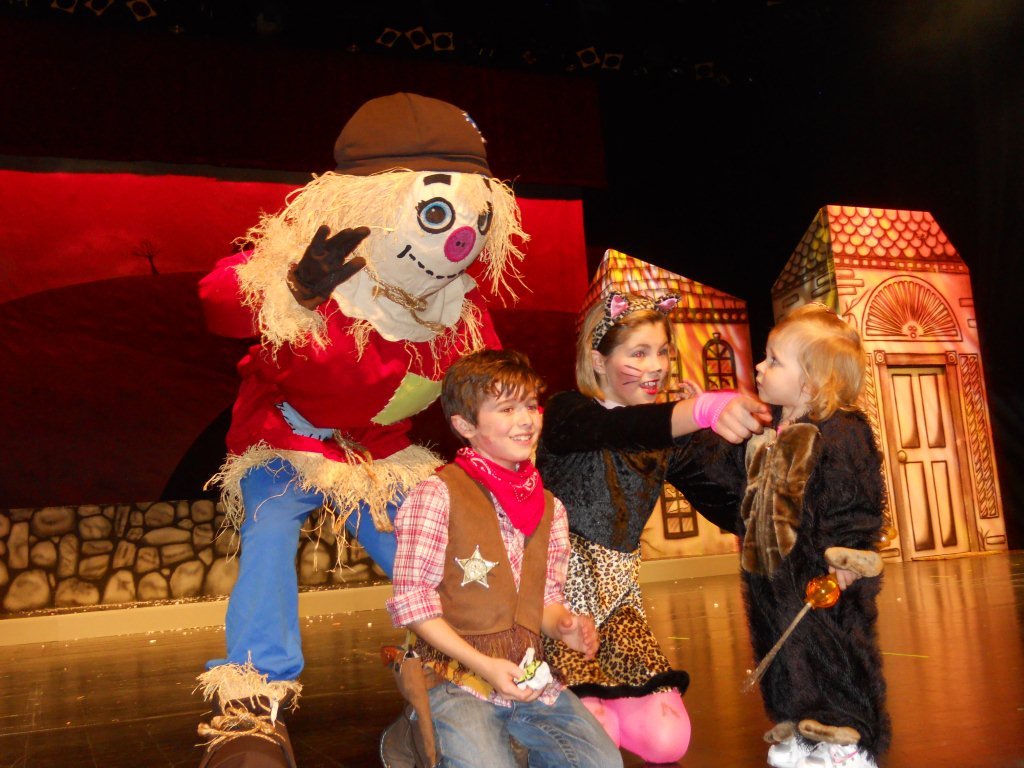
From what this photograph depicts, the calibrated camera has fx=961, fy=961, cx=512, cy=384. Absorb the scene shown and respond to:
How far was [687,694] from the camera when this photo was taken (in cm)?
231

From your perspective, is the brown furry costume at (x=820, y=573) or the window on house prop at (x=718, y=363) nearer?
the brown furry costume at (x=820, y=573)

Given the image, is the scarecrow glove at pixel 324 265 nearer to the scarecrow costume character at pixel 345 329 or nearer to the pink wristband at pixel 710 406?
the scarecrow costume character at pixel 345 329

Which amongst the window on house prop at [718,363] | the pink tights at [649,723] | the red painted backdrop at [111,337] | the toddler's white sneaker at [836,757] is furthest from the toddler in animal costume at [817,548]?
the window on house prop at [718,363]

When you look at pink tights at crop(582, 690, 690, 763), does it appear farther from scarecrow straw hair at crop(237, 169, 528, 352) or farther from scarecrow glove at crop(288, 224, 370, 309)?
scarecrow glove at crop(288, 224, 370, 309)

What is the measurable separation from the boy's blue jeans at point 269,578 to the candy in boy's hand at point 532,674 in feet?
1.83

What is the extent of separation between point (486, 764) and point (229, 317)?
1.02m

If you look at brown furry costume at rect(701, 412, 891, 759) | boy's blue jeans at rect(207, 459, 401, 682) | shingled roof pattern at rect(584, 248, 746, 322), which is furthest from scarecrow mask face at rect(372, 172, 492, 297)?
shingled roof pattern at rect(584, 248, 746, 322)

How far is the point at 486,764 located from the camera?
4.70ft

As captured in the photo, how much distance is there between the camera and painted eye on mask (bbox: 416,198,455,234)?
188cm

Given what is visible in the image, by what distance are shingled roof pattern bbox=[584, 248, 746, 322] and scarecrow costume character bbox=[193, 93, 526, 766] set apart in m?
3.99

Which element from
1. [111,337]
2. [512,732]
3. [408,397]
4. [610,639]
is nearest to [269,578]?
[408,397]

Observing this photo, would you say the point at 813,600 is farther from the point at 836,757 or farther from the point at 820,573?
the point at 836,757

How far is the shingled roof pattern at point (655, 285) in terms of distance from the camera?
6.17 meters

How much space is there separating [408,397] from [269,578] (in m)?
0.46
